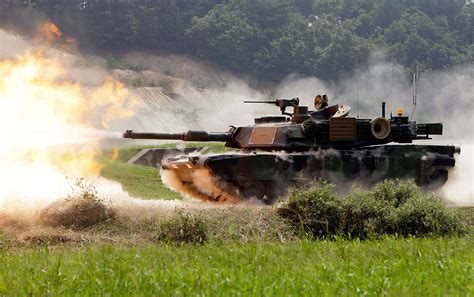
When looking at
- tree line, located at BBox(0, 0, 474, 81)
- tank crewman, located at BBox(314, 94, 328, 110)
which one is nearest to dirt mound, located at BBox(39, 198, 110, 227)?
tank crewman, located at BBox(314, 94, 328, 110)

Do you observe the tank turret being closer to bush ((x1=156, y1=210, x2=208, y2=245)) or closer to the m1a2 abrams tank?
the m1a2 abrams tank

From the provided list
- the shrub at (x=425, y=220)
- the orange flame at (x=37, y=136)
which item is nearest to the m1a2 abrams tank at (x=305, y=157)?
the orange flame at (x=37, y=136)

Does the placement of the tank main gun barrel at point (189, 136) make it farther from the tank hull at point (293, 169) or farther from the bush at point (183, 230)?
the bush at point (183, 230)

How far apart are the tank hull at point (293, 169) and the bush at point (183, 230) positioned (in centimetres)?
575

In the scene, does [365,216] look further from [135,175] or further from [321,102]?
[135,175]

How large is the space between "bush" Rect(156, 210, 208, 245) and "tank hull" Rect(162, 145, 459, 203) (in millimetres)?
5755

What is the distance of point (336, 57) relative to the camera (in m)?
69.8

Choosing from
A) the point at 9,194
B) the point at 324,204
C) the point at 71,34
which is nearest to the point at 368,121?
the point at 324,204

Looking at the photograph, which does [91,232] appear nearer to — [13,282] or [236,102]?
[13,282]

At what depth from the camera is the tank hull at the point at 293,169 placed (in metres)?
Result: 19.8

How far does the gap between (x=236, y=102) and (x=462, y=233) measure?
4943 centimetres

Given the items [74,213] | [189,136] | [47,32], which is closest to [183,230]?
[74,213]

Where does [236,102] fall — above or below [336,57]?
below

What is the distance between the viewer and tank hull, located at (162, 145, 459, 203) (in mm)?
19750
